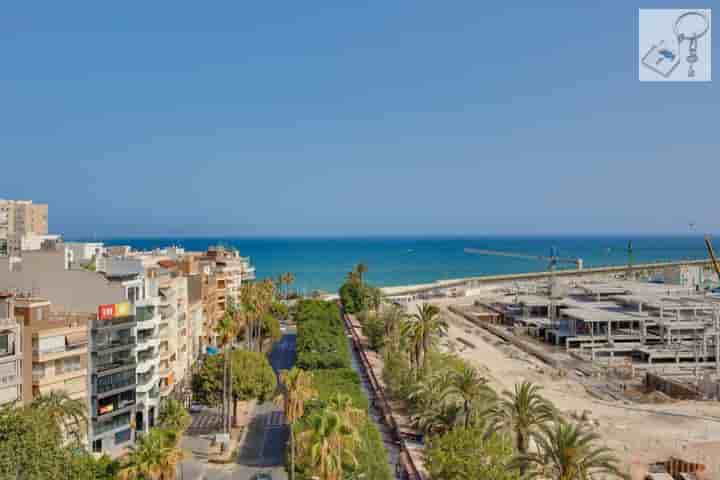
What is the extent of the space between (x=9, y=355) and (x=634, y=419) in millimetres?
52191

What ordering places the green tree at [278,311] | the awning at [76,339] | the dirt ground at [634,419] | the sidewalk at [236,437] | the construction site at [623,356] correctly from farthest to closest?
the green tree at [278,311]
the construction site at [623,356]
the dirt ground at [634,419]
the sidewalk at [236,437]
the awning at [76,339]

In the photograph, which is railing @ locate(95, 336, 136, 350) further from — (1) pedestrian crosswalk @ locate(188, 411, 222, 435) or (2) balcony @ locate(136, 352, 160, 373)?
(1) pedestrian crosswalk @ locate(188, 411, 222, 435)

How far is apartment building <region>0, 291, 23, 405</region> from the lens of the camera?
137 ft

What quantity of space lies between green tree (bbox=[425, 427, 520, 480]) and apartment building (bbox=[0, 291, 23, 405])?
1093 inches

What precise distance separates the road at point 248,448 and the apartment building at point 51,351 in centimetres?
992

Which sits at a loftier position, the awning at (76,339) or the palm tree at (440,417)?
the awning at (76,339)

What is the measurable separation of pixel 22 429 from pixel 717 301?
342ft

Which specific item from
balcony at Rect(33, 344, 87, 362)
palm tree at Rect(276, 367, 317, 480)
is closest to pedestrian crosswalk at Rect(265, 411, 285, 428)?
balcony at Rect(33, 344, 87, 362)

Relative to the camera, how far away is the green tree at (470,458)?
32.6 m

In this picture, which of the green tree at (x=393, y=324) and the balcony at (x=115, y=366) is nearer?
the balcony at (x=115, y=366)

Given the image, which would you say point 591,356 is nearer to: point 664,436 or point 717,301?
point 717,301

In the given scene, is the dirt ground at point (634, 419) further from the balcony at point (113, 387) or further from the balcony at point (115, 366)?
the balcony at point (115, 366)

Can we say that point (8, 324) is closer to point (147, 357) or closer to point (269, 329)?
point (147, 357)

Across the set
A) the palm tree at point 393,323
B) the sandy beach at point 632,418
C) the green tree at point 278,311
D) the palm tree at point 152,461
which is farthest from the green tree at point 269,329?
the palm tree at point 152,461
